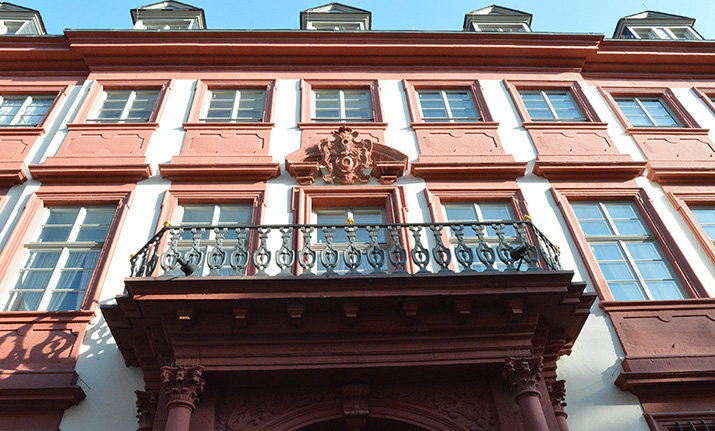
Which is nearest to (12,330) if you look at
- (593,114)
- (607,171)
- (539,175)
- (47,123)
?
(47,123)

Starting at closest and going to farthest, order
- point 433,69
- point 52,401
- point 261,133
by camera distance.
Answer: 1. point 52,401
2. point 261,133
3. point 433,69

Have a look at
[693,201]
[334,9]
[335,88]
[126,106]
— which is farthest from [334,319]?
[334,9]

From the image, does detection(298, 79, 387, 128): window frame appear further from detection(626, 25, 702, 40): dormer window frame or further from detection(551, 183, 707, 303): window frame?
detection(626, 25, 702, 40): dormer window frame

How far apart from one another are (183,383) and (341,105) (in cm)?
750

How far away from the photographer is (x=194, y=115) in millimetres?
11734

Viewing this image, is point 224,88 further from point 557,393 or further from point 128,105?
point 557,393

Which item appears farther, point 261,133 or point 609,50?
point 609,50

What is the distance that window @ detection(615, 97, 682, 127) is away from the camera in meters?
12.5

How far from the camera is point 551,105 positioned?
12672mm

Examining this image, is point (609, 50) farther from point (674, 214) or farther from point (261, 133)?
point (261, 133)

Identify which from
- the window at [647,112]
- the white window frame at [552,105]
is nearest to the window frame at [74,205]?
the white window frame at [552,105]

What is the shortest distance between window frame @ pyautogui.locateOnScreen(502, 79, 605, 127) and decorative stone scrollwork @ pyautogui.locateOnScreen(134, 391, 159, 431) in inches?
333

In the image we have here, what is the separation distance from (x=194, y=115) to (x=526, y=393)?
8370mm

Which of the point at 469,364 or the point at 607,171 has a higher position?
the point at 607,171
